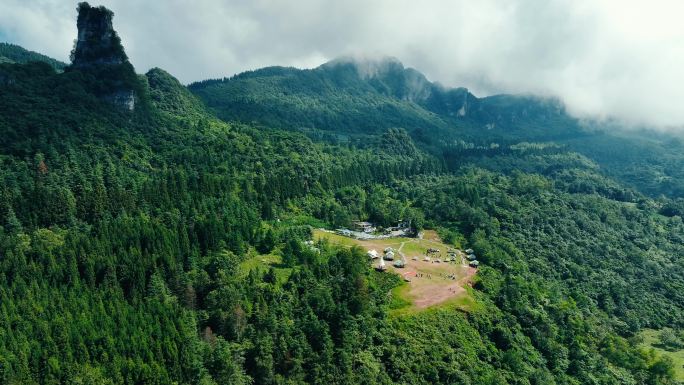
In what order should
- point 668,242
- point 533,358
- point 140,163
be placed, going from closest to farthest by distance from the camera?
point 533,358 → point 140,163 → point 668,242

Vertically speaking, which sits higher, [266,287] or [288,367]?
[266,287]

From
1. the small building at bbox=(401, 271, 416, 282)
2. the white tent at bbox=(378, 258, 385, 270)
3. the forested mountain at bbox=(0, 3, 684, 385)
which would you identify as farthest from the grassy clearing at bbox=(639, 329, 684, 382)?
the white tent at bbox=(378, 258, 385, 270)

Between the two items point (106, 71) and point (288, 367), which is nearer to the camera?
point (288, 367)

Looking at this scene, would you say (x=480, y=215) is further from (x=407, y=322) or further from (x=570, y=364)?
(x=407, y=322)

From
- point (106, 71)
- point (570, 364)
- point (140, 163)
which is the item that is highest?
point (106, 71)

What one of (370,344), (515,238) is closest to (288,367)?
(370,344)

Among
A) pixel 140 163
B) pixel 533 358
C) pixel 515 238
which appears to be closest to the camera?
pixel 533 358

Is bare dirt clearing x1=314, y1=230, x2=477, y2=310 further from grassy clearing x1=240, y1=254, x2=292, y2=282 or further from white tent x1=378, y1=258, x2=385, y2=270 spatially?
grassy clearing x1=240, y1=254, x2=292, y2=282
